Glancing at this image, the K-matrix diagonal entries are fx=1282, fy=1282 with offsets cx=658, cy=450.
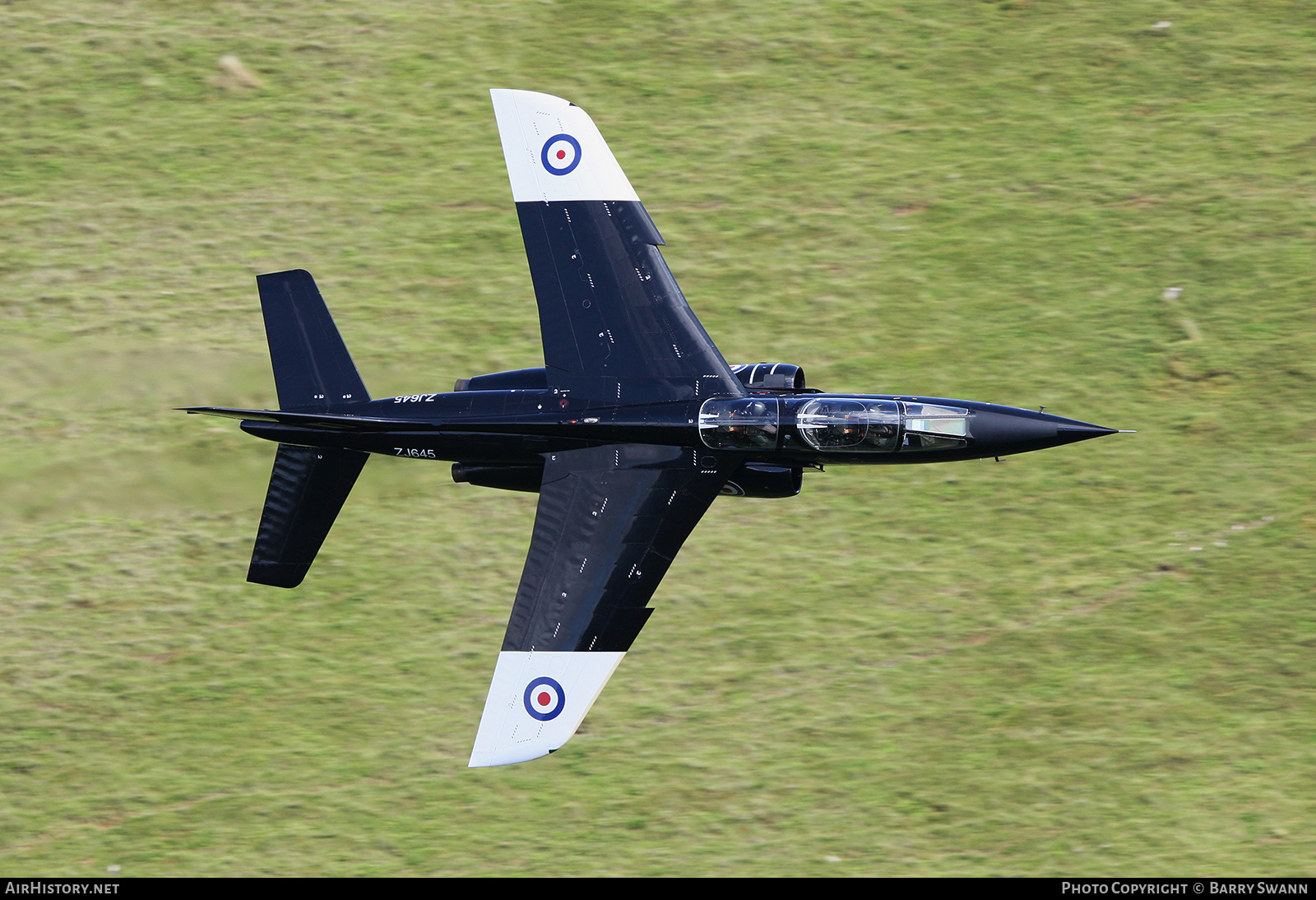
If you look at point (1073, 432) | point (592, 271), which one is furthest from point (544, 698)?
point (1073, 432)

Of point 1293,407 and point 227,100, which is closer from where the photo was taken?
point 1293,407

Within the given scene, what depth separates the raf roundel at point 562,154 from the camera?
71.6 feet

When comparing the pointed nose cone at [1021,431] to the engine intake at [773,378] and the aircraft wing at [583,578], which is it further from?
the aircraft wing at [583,578]

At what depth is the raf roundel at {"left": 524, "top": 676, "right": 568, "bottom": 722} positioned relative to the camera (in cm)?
2003

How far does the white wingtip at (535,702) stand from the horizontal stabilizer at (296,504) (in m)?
4.16

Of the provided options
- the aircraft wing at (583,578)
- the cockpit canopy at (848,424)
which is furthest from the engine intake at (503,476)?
the cockpit canopy at (848,424)

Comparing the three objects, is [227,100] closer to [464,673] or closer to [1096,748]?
[464,673]

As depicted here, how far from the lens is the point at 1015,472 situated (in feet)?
81.2

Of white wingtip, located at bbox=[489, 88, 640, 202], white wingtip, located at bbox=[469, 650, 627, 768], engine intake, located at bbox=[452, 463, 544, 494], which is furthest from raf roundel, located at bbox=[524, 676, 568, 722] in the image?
white wingtip, located at bbox=[489, 88, 640, 202]

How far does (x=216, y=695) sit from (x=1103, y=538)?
16.6 meters

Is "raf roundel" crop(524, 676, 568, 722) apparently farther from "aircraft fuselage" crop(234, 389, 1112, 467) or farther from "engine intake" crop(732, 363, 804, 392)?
"engine intake" crop(732, 363, 804, 392)

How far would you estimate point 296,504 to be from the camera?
71.4 feet

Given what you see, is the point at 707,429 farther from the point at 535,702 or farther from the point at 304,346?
the point at 304,346

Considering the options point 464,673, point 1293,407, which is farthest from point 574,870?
point 1293,407
